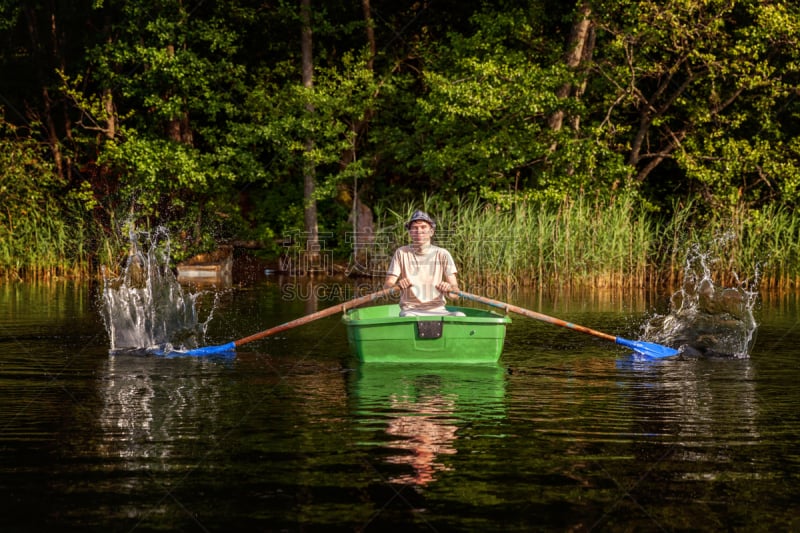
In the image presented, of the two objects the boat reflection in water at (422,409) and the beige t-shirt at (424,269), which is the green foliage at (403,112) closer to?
the beige t-shirt at (424,269)

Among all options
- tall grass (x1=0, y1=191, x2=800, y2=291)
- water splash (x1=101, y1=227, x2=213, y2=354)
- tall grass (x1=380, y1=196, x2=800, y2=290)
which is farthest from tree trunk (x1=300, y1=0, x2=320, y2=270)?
water splash (x1=101, y1=227, x2=213, y2=354)

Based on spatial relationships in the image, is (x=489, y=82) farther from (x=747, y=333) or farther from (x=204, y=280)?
(x=747, y=333)

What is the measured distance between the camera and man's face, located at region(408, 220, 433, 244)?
12.2 metres

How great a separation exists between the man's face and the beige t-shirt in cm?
13

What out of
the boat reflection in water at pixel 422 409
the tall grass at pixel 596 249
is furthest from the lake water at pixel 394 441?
the tall grass at pixel 596 249

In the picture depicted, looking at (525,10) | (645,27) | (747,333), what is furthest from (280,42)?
(747,333)

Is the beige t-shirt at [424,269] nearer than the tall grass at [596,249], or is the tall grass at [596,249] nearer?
the beige t-shirt at [424,269]

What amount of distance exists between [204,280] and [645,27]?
10762 mm

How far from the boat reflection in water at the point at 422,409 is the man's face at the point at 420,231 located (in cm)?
129

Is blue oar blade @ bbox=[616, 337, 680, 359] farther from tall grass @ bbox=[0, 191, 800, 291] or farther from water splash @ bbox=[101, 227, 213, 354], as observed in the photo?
tall grass @ bbox=[0, 191, 800, 291]

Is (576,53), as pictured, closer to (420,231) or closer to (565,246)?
(565,246)

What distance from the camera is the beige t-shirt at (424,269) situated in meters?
12.5

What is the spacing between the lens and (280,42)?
2997 centimetres

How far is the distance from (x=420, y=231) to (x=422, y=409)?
303cm
